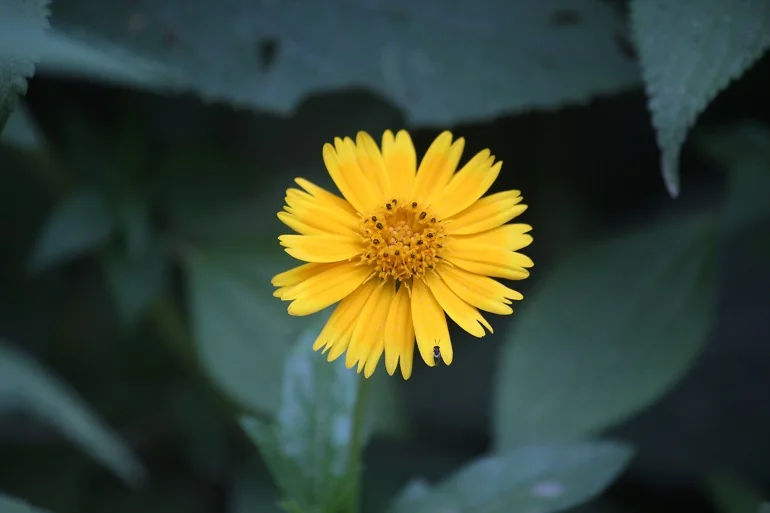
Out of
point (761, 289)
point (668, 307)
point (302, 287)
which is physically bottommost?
point (302, 287)

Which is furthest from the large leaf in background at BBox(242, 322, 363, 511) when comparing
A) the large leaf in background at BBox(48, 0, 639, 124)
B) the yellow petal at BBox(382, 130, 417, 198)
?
the large leaf in background at BBox(48, 0, 639, 124)

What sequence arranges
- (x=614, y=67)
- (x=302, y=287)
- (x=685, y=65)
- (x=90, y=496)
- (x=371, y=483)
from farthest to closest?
(x=90, y=496) < (x=371, y=483) < (x=614, y=67) < (x=685, y=65) < (x=302, y=287)

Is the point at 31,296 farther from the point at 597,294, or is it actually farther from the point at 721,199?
the point at 721,199

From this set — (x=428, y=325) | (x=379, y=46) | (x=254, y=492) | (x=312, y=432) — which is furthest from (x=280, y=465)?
(x=379, y=46)

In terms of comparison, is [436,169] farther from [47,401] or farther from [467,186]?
[47,401]

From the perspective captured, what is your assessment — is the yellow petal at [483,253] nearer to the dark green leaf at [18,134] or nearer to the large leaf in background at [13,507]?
the large leaf in background at [13,507]

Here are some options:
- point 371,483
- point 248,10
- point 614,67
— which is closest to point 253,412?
point 371,483
